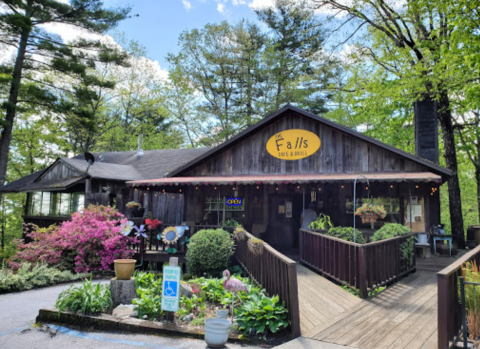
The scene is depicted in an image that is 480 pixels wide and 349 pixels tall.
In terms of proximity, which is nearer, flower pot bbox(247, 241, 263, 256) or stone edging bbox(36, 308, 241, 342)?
stone edging bbox(36, 308, 241, 342)

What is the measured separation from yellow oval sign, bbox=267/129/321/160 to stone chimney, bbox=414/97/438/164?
12.3 ft

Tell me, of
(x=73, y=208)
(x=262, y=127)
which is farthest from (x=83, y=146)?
(x=262, y=127)

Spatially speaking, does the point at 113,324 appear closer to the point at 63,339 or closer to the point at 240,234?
the point at 63,339

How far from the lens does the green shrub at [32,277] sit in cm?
850

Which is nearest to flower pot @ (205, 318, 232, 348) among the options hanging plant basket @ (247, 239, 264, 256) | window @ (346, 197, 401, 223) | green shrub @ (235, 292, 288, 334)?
green shrub @ (235, 292, 288, 334)

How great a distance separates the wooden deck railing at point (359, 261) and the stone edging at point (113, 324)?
3005mm

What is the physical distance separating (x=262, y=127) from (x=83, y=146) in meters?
23.5

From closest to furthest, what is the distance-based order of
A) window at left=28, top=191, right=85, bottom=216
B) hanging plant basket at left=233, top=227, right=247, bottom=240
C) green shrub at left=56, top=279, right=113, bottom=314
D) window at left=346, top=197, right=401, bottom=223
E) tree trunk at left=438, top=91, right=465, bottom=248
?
green shrub at left=56, top=279, right=113, bottom=314 → hanging plant basket at left=233, top=227, right=247, bottom=240 → window at left=346, top=197, right=401, bottom=223 → tree trunk at left=438, top=91, right=465, bottom=248 → window at left=28, top=191, right=85, bottom=216

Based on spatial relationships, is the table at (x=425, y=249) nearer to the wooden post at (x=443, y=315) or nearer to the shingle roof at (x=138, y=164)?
the wooden post at (x=443, y=315)

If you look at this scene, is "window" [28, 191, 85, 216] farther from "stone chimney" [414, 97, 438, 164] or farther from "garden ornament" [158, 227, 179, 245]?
"stone chimney" [414, 97, 438, 164]

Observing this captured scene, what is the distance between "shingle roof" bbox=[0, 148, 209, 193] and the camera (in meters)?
16.2

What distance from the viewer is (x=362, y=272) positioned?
21.7 ft

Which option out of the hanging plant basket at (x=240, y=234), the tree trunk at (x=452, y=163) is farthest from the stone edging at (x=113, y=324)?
the tree trunk at (x=452, y=163)

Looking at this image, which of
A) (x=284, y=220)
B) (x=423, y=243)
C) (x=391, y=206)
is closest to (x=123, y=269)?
(x=284, y=220)
